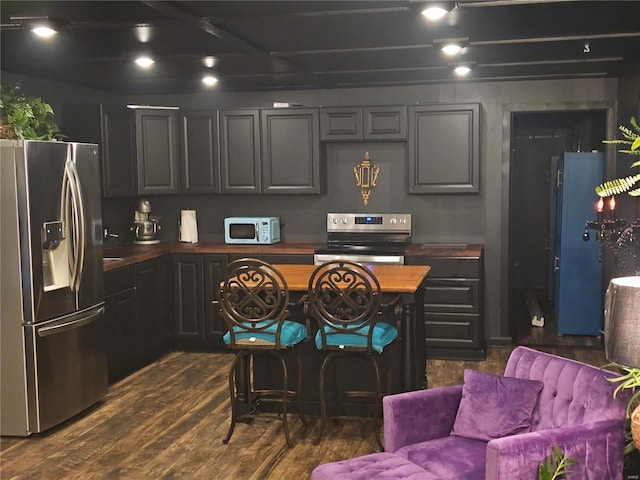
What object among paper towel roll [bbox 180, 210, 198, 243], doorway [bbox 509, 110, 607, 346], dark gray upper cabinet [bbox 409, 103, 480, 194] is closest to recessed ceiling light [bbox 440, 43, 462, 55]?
dark gray upper cabinet [bbox 409, 103, 480, 194]

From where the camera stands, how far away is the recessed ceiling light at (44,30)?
3.81m

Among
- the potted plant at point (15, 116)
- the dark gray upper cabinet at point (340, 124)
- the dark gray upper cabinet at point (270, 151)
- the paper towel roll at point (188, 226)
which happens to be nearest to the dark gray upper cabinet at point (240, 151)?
the dark gray upper cabinet at point (270, 151)

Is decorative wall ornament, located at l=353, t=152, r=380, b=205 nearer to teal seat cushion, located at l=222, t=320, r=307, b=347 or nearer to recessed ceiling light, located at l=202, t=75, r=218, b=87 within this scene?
recessed ceiling light, located at l=202, t=75, r=218, b=87

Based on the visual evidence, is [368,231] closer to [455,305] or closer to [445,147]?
[445,147]

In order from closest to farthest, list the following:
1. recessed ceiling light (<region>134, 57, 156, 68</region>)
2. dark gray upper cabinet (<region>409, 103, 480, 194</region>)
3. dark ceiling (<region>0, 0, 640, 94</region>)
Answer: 1. dark ceiling (<region>0, 0, 640, 94</region>)
2. recessed ceiling light (<region>134, 57, 156, 68</region>)
3. dark gray upper cabinet (<region>409, 103, 480, 194</region>)

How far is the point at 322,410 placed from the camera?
4309 mm

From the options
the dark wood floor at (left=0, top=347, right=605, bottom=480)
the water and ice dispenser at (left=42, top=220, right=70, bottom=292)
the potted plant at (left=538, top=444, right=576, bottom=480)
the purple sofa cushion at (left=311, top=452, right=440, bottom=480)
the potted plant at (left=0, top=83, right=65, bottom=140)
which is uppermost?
the potted plant at (left=0, top=83, right=65, bottom=140)

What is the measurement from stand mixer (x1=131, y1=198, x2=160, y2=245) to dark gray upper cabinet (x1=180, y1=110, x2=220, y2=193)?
458 millimetres

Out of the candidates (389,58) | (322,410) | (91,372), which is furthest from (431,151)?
(91,372)

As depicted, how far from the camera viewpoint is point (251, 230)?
678 centimetres

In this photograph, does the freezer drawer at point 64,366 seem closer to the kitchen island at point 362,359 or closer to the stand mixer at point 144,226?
the kitchen island at point 362,359

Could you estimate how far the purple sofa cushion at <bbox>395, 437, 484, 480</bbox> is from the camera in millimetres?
2793

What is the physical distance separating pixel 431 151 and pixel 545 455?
4186 millimetres

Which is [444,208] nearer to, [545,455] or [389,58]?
[389,58]
